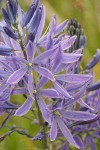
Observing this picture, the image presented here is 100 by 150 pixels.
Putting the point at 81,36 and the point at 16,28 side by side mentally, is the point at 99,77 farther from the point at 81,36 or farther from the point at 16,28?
the point at 16,28

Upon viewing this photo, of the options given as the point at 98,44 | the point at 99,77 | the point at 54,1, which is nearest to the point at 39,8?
the point at 99,77

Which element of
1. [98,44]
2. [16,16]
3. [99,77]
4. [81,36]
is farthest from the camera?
[98,44]

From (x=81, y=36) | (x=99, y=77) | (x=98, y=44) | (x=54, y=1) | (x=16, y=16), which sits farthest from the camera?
(x=54, y=1)

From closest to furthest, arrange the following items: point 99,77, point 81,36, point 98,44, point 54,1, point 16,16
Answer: point 16,16 < point 81,36 < point 99,77 < point 98,44 < point 54,1

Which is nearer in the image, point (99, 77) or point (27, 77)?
point (27, 77)

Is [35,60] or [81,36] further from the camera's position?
[81,36]

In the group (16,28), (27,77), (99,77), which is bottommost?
(99,77)

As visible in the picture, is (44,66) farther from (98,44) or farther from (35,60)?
(98,44)

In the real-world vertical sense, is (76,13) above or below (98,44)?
above

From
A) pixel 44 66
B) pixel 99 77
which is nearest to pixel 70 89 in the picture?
pixel 44 66
